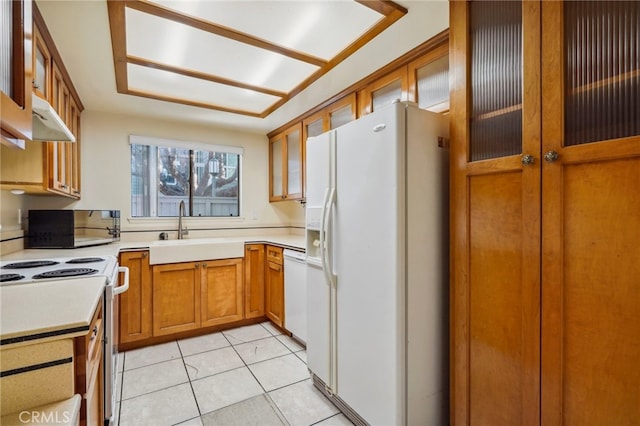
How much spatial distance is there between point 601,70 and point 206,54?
205cm

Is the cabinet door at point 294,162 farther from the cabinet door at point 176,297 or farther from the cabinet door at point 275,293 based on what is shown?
the cabinet door at point 176,297

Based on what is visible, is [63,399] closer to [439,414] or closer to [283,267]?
[439,414]

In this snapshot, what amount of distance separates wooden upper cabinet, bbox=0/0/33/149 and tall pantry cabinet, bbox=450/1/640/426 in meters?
1.60

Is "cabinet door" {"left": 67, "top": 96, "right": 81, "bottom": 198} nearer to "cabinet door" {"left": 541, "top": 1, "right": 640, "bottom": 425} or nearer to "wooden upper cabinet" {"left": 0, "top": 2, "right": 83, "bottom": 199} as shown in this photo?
"wooden upper cabinet" {"left": 0, "top": 2, "right": 83, "bottom": 199}

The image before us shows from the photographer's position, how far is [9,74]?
0.86m

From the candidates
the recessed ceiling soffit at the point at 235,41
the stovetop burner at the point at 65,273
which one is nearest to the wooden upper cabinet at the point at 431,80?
the recessed ceiling soffit at the point at 235,41

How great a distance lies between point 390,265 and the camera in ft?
4.70

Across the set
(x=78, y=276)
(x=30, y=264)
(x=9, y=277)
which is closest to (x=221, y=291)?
(x=30, y=264)

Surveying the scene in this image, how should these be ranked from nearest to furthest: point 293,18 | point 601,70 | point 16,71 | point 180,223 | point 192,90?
point 16,71 → point 601,70 → point 293,18 → point 192,90 → point 180,223

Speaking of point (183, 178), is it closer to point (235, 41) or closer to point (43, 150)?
point (43, 150)

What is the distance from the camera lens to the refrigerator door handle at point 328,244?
180cm

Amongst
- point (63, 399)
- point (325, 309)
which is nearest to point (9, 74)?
point (63, 399)

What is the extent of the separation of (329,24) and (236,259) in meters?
2.28

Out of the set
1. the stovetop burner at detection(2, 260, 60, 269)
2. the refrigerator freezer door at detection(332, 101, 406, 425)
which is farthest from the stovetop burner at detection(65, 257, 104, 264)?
the refrigerator freezer door at detection(332, 101, 406, 425)
